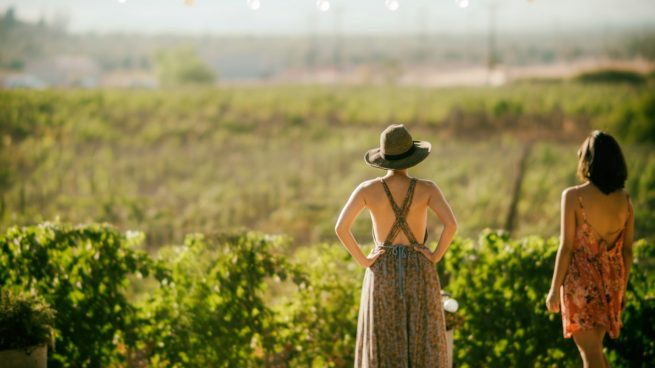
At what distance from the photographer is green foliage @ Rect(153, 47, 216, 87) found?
1777 inches

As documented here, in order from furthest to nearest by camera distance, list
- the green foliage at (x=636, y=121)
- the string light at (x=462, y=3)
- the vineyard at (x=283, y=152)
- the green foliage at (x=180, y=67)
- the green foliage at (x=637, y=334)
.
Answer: the green foliage at (x=180, y=67), the green foliage at (x=636, y=121), the vineyard at (x=283, y=152), the string light at (x=462, y=3), the green foliage at (x=637, y=334)

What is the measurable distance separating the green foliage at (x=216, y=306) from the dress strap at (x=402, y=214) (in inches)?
45.6

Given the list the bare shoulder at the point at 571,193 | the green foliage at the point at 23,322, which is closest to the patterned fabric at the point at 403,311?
the bare shoulder at the point at 571,193

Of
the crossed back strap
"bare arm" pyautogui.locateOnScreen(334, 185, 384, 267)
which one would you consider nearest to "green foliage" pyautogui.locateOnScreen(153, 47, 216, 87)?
"bare arm" pyautogui.locateOnScreen(334, 185, 384, 267)

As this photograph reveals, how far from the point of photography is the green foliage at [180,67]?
45125mm

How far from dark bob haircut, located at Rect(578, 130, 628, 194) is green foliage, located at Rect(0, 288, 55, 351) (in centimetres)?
294

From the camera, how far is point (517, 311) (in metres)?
4.37

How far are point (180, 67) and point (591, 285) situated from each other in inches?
1773

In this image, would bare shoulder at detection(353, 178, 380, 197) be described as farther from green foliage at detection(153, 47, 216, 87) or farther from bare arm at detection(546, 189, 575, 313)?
green foliage at detection(153, 47, 216, 87)

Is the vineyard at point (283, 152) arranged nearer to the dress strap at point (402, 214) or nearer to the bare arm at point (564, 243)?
the dress strap at point (402, 214)

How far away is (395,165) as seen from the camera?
328cm

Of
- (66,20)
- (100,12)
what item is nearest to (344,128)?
(66,20)

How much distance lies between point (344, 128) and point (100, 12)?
71.7 ft

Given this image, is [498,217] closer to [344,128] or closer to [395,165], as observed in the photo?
[395,165]
